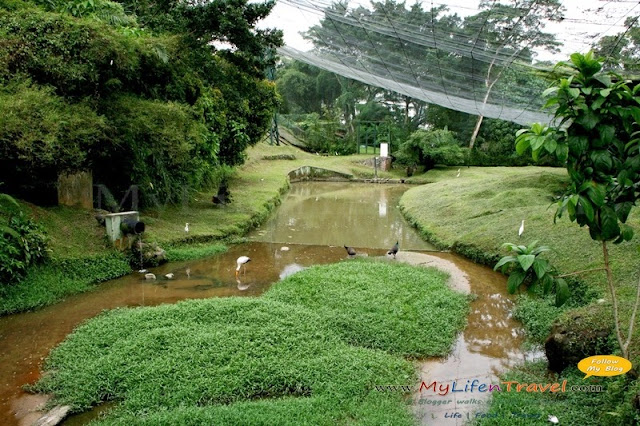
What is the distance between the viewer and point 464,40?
9.42m

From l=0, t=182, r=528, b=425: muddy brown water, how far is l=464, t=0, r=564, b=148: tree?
4153 millimetres

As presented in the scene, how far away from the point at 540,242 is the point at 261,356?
590 cm

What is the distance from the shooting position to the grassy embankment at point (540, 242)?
154 inches

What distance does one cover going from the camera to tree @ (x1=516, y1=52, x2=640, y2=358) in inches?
105

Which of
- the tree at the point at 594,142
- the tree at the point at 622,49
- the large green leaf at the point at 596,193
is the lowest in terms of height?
the large green leaf at the point at 596,193

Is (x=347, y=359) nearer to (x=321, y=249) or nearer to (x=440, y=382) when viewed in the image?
(x=440, y=382)

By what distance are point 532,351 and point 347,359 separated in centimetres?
220

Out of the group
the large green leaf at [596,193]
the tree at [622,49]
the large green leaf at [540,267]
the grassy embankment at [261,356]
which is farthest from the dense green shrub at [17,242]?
the tree at [622,49]

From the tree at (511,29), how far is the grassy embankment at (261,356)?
15.9 feet

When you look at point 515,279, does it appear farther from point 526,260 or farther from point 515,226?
point 515,226

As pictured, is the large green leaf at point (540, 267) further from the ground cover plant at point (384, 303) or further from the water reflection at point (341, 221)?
the water reflection at point (341, 221)

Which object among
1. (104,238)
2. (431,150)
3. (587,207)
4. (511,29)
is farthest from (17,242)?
(431,150)

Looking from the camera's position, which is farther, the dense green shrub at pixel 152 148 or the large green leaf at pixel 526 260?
the dense green shrub at pixel 152 148

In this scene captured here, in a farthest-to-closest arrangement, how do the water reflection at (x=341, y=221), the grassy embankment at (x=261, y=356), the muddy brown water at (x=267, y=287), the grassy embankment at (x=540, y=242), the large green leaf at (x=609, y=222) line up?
the water reflection at (x=341, y=221) < the muddy brown water at (x=267, y=287) < the grassy embankment at (x=261, y=356) < the grassy embankment at (x=540, y=242) < the large green leaf at (x=609, y=222)
